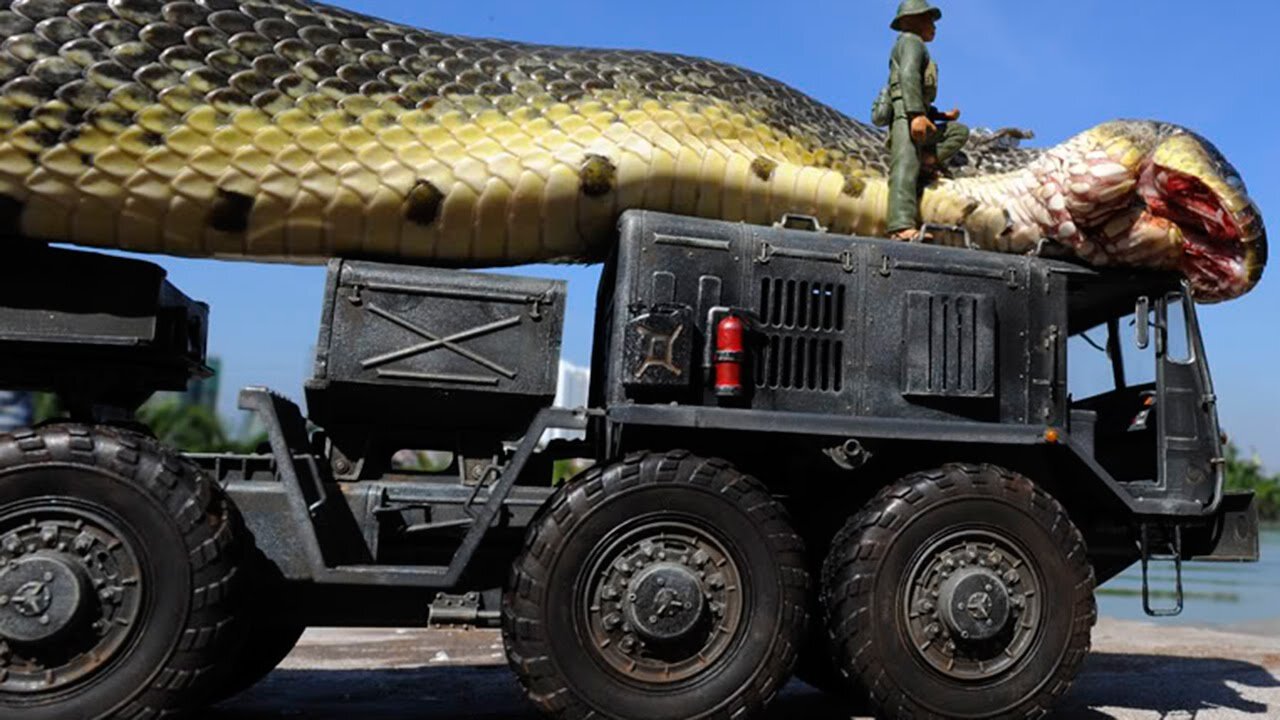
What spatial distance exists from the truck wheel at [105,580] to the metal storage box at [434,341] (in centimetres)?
86

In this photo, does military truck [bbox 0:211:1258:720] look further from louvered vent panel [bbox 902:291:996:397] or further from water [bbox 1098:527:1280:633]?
water [bbox 1098:527:1280:633]

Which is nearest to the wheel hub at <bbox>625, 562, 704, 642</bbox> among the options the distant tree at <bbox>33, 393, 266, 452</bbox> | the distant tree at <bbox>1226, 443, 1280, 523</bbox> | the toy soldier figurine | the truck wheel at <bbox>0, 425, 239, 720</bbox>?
the truck wheel at <bbox>0, 425, 239, 720</bbox>

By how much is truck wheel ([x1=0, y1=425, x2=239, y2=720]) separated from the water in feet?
24.7

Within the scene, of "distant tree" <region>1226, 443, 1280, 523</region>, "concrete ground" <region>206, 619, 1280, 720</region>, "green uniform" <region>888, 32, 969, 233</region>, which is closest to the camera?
"concrete ground" <region>206, 619, 1280, 720</region>

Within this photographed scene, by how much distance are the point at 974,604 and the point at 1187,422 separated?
1.61m

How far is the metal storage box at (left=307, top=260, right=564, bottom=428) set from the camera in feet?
15.5

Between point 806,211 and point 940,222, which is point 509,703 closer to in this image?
point 806,211

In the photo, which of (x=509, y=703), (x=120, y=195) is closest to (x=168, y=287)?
(x=120, y=195)

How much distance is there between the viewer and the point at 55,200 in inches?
182

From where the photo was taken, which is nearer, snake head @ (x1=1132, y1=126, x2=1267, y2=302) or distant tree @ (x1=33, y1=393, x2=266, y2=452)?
snake head @ (x1=1132, y1=126, x2=1267, y2=302)

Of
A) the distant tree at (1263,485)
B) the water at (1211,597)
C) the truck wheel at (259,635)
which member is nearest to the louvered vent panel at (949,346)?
the truck wheel at (259,635)

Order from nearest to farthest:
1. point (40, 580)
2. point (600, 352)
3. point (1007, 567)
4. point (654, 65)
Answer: point (40, 580) → point (1007, 567) → point (600, 352) → point (654, 65)

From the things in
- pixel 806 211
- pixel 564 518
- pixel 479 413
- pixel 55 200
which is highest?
pixel 806 211

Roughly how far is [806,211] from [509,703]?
294 centimetres
